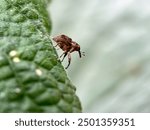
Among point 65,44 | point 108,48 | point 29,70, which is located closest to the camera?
point 29,70

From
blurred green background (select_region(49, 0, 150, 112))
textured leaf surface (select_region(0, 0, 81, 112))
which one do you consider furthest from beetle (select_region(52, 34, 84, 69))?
blurred green background (select_region(49, 0, 150, 112))

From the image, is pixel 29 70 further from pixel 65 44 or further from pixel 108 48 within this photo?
pixel 108 48

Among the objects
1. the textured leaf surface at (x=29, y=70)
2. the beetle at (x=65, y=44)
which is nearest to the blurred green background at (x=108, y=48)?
the beetle at (x=65, y=44)

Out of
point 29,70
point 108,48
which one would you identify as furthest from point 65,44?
point 108,48

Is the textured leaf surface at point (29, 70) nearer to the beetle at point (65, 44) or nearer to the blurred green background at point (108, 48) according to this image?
the beetle at point (65, 44)

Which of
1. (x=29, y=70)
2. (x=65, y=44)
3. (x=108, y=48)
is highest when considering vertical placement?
(x=108, y=48)

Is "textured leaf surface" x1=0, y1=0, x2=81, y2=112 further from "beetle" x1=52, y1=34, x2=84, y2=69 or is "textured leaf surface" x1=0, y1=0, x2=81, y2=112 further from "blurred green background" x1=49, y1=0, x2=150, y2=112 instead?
"blurred green background" x1=49, y1=0, x2=150, y2=112
